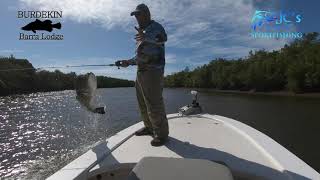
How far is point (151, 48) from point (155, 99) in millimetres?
708

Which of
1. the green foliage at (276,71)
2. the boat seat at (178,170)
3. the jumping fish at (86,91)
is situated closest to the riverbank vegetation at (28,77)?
the jumping fish at (86,91)

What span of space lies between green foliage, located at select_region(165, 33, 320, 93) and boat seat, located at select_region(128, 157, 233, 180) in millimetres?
76746

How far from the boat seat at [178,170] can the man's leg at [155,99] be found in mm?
2047

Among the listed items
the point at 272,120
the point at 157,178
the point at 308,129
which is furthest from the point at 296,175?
the point at 272,120

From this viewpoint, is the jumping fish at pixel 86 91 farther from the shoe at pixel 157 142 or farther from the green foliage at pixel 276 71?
the green foliage at pixel 276 71

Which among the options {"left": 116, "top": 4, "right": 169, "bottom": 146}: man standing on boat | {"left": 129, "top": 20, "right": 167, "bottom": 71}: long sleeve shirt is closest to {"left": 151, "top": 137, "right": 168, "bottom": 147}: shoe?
{"left": 116, "top": 4, "right": 169, "bottom": 146}: man standing on boat

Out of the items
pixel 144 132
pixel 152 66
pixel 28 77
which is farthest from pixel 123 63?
pixel 28 77

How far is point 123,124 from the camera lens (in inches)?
953

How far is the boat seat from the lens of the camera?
2771 millimetres

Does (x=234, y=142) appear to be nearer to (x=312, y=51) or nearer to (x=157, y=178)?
(x=157, y=178)

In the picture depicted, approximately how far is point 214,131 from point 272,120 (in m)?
22.9

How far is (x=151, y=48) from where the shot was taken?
5.12 m

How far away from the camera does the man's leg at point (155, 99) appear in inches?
200

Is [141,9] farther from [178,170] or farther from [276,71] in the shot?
[276,71]
